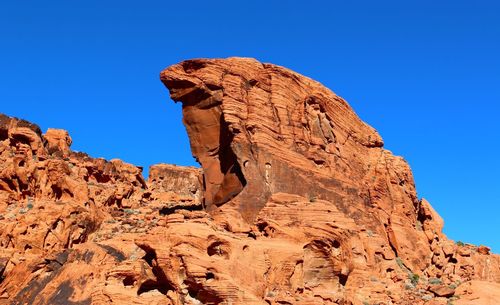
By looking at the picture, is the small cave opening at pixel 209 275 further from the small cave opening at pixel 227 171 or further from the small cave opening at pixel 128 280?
the small cave opening at pixel 227 171

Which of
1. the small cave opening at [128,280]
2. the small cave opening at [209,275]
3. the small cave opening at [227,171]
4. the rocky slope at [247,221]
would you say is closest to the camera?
the small cave opening at [209,275]

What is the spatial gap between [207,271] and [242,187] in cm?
990

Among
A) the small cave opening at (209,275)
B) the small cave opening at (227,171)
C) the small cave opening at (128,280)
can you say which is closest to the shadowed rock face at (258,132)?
the small cave opening at (227,171)

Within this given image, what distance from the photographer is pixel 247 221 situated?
3459 centimetres

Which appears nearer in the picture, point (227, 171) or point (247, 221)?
point (247, 221)

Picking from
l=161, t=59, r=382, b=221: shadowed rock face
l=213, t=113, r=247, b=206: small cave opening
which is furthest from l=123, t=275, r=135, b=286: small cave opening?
l=213, t=113, r=247, b=206: small cave opening

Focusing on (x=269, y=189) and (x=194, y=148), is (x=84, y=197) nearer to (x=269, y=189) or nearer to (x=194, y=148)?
(x=194, y=148)

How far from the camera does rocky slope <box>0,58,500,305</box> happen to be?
95.5 ft

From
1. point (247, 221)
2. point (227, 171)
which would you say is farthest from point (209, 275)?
point (227, 171)

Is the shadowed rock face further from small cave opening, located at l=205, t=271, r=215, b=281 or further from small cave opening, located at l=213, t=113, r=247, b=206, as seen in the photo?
small cave opening, located at l=205, t=271, r=215, b=281

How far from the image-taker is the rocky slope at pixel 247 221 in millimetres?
29109

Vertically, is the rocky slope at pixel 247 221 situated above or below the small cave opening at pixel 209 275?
above

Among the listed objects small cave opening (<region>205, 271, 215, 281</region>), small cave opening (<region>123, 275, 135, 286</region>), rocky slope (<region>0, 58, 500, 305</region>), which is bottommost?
small cave opening (<region>123, 275, 135, 286</region>)

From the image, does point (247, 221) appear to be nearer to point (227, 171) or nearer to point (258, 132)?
point (227, 171)
